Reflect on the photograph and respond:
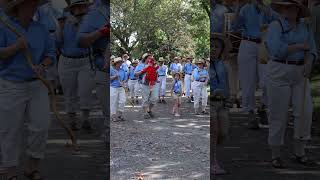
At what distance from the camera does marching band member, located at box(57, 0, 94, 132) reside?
12.6 ft

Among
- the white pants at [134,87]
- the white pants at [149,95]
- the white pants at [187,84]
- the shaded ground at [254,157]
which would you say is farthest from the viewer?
the white pants at [187,84]

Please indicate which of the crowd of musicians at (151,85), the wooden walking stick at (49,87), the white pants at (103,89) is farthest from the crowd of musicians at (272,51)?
the wooden walking stick at (49,87)

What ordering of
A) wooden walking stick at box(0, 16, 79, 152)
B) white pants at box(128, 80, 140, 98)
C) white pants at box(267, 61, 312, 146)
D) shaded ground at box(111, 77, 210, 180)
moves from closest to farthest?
wooden walking stick at box(0, 16, 79, 152), white pants at box(267, 61, 312, 146), shaded ground at box(111, 77, 210, 180), white pants at box(128, 80, 140, 98)

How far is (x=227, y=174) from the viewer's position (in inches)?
165

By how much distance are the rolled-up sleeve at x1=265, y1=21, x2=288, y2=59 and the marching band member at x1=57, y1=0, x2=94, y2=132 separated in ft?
4.22

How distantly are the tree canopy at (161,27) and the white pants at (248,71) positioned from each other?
363 mm

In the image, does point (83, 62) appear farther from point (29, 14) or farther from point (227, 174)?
point (227, 174)

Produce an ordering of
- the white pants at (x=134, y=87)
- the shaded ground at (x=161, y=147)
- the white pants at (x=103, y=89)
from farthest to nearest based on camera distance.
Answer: the white pants at (x=134, y=87) → the shaded ground at (x=161, y=147) → the white pants at (x=103, y=89)

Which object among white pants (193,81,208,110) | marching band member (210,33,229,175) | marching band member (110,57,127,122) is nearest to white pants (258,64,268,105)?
marching band member (210,33,229,175)

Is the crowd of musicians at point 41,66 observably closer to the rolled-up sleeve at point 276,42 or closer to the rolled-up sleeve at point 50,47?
the rolled-up sleeve at point 50,47

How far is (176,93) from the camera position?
22.9 ft

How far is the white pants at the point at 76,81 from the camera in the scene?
3.89m

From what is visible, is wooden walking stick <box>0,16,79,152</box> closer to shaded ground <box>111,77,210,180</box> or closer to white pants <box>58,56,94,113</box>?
white pants <box>58,56,94,113</box>

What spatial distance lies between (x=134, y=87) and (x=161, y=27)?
2.38m
